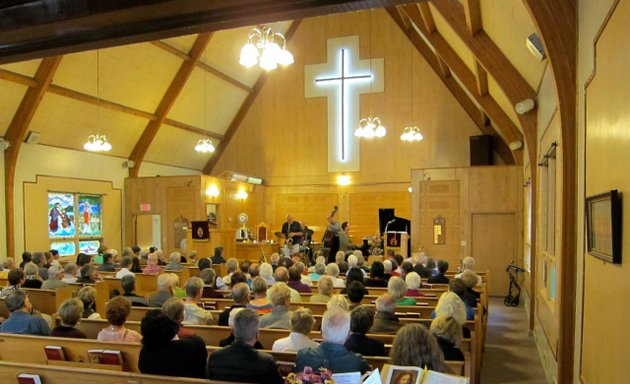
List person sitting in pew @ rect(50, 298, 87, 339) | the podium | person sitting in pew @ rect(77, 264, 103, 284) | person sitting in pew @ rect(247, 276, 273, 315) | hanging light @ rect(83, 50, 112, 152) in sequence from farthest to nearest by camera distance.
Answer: the podium < hanging light @ rect(83, 50, 112, 152) < person sitting in pew @ rect(77, 264, 103, 284) < person sitting in pew @ rect(247, 276, 273, 315) < person sitting in pew @ rect(50, 298, 87, 339)

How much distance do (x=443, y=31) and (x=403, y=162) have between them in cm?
589

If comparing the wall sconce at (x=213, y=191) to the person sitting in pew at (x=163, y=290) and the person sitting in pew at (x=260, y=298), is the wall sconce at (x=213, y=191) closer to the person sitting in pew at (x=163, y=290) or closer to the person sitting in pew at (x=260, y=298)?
the person sitting in pew at (x=163, y=290)

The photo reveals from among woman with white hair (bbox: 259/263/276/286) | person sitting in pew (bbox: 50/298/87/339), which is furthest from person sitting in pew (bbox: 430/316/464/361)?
woman with white hair (bbox: 259/263/276/286)

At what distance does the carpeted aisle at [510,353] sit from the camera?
4.87 meters

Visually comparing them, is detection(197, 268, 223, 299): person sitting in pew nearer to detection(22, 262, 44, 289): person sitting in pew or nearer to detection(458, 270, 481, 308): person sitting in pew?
detection(22, 262, 44, 289): person sitting in pew

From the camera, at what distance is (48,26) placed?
1.31 m

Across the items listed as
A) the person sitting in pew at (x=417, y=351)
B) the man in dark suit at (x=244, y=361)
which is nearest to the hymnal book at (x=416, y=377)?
the person sitting in pew at (x=417, y=351)

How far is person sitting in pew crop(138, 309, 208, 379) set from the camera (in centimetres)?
274

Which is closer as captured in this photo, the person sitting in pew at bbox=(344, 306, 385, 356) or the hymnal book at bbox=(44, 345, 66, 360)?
the person sitting in pew at bbox=(344, 306, 385, 356)

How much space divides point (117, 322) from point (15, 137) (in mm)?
8411

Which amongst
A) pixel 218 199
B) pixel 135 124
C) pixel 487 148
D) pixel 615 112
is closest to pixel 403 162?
pixel 487 148

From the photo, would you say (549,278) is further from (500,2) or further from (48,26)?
(48,26)

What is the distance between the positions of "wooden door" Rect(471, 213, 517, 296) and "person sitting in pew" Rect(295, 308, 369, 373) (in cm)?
834

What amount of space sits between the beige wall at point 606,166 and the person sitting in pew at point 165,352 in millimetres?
2246
